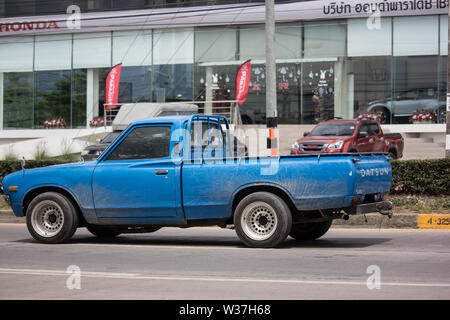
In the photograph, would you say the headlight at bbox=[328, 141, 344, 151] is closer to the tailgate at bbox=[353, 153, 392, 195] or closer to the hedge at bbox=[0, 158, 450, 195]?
the hedge at bbox=[0, 158, 450, 195]

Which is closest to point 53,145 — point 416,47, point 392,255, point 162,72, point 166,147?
point 162,72

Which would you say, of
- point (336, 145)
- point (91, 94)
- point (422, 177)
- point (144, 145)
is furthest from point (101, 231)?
point (91, 94)

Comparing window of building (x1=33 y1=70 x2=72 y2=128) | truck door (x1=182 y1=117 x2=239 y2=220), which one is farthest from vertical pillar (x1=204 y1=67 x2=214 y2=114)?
truck door (x1=182 y1=117 x2=239 y2=220)

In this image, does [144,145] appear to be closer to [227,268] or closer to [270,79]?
[227,268]

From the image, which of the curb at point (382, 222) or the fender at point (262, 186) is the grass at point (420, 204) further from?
the fender at point (262, 186)

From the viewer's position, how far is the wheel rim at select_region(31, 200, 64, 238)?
11.1m

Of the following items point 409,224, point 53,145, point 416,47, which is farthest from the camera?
point 416,47

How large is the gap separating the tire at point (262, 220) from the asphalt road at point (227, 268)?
0.17m

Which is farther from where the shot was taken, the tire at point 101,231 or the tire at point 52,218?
the tire at point 101,231

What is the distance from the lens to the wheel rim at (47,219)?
11.1 metres

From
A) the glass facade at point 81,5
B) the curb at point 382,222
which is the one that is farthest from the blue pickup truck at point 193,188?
the glass facade at point 81,5
